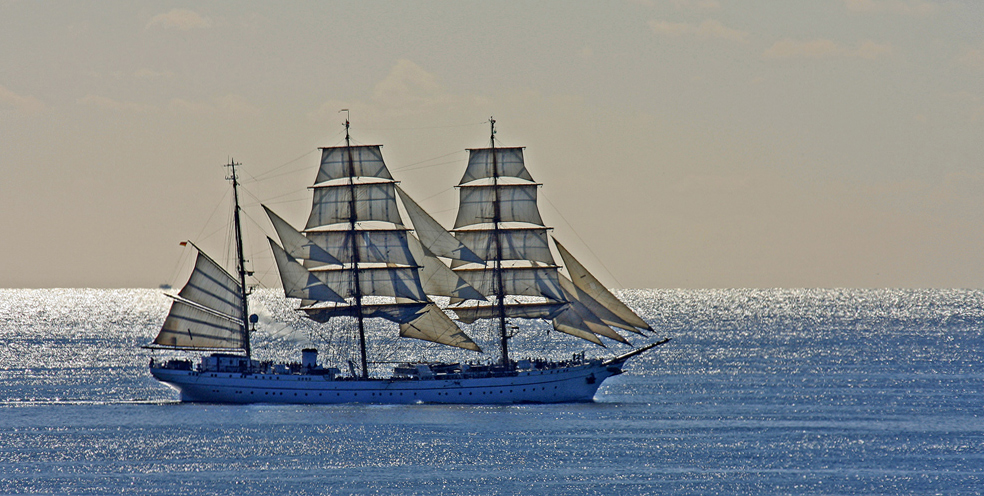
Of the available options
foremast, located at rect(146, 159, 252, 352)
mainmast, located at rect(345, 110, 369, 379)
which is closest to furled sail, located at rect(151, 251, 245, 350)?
foremast, located at rect(146, 159, 252, 352)

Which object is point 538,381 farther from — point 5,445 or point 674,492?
point 5,445

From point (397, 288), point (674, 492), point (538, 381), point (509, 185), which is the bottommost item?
point (674, 492)

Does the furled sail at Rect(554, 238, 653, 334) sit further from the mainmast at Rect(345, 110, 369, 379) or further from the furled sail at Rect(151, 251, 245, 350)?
the furled sail at Rect(151, 251, 245, 350)

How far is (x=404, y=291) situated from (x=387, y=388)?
7.80 m

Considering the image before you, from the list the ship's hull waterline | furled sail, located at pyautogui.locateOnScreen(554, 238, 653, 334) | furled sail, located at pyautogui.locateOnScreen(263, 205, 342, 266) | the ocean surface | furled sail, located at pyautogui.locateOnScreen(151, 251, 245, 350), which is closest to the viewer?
the ocean surface

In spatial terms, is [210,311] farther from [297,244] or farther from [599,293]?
[599,293]

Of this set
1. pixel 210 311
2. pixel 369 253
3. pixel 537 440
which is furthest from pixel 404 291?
pixel 537 440

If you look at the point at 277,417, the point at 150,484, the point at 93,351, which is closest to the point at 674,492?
the point at 150,484

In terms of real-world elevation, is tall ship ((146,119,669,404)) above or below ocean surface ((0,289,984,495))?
above

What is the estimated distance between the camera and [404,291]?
87.8 m

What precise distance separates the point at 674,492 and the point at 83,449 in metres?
33.7

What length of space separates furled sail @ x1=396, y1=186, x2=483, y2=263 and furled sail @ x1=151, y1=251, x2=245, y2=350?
549 inches

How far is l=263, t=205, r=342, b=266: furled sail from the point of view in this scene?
85.2 m

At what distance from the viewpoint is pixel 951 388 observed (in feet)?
310
